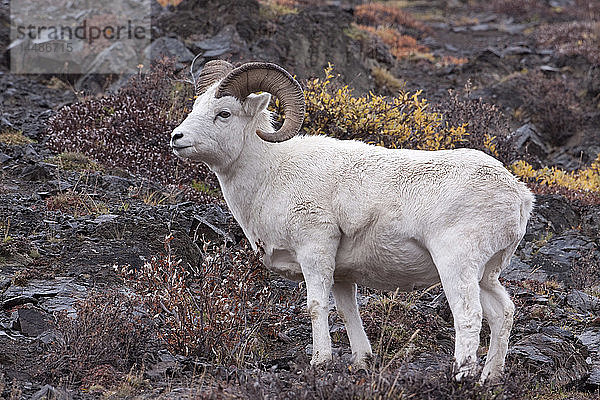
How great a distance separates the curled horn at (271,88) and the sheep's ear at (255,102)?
63 mm

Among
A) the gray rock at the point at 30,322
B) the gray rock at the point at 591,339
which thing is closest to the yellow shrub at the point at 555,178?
the gray rock at the point at 591,339

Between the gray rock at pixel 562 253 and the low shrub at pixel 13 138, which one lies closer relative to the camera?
the gray rock at pixel 562 253

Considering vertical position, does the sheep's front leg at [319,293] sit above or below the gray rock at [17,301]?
above

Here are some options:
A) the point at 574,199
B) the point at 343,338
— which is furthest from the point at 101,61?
the point at 343,338

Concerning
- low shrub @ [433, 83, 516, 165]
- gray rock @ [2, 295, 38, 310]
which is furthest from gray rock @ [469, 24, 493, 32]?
gray rock @ [2, 295, 38, 310]

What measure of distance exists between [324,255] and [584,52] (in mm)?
19527

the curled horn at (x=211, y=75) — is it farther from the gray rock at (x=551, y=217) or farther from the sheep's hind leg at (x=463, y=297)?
the gray rock at (x=551, y=217)

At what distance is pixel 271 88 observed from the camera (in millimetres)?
6535

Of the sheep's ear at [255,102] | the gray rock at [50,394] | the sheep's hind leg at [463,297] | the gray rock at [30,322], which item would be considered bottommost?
the gray rock at [30,322]

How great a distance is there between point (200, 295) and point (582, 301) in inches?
200

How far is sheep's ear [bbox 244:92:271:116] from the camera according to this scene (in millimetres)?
6430

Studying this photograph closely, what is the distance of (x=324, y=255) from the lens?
5902mm

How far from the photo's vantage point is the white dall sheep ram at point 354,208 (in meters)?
5.44

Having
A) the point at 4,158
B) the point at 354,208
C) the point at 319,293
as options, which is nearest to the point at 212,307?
the point at 319,293
